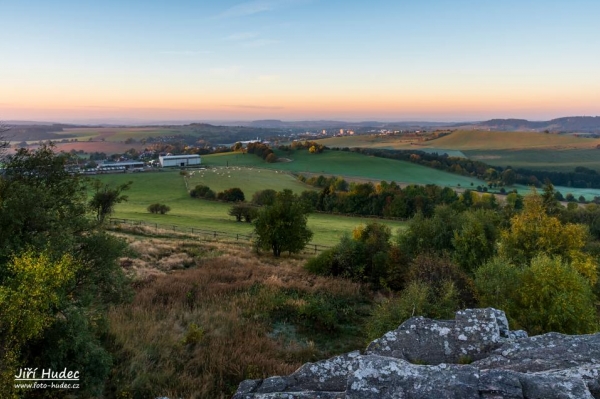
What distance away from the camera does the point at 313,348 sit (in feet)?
44.9

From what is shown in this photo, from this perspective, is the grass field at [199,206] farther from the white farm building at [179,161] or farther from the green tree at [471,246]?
the green tree at [471,246]

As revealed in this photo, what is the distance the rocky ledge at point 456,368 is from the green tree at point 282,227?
27330 mm

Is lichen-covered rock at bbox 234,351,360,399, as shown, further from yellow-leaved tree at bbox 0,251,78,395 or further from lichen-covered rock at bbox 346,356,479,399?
yellow-leaved tree at bbox 0,251,78,395

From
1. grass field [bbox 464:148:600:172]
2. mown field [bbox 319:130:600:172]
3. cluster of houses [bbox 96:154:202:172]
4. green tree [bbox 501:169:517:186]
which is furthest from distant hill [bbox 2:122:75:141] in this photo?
grass field [bbox 464:148:600:172]

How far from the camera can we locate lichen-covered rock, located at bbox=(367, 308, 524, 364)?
7090 mm

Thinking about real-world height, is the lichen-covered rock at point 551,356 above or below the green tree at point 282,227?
above

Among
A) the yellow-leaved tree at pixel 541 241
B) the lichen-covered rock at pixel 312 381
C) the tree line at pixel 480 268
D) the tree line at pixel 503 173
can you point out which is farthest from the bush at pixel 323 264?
the tree line at pixel 503 173

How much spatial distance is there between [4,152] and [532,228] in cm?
3282

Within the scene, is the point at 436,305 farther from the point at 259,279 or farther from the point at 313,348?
the point at 259,279

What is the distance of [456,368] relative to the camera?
490 cm

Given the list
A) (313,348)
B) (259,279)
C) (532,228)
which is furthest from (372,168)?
(313,348)

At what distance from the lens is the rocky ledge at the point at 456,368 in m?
4.49

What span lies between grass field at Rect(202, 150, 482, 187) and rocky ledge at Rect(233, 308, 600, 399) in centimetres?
10049

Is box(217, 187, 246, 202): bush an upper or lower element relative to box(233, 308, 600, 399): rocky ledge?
lower
